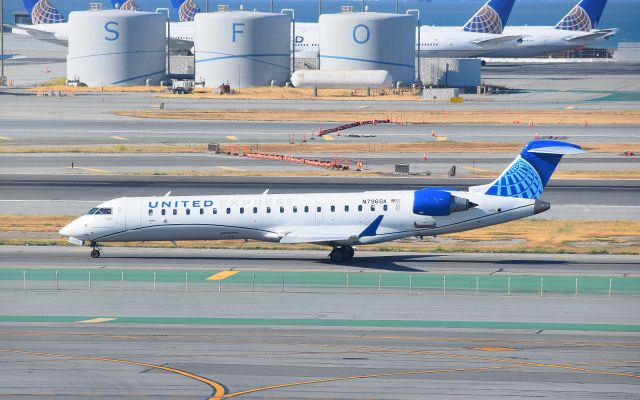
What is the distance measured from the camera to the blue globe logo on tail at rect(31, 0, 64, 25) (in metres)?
196

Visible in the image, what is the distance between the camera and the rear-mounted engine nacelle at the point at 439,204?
187 ft

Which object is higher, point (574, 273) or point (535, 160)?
point (535, 160)

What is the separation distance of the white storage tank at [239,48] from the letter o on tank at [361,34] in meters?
10.7

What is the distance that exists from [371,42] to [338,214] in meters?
102

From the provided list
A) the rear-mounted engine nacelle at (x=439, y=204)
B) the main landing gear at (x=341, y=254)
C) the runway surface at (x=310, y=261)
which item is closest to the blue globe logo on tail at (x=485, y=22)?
the runway surface at (x=310, y=261)

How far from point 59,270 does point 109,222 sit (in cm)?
382

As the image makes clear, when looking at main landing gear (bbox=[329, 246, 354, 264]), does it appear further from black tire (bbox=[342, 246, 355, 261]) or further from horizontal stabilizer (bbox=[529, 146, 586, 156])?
horizontal stabilizer (bbox=[529, 146, 586, 156])

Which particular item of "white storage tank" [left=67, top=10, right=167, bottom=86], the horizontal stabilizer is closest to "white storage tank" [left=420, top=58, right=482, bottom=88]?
"white storage tank" [left=67, top=10, right=167, bottom=86]

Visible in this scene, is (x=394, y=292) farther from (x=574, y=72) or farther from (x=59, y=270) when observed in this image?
(x=574, y=72)

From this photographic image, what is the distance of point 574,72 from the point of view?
19025 centimetres

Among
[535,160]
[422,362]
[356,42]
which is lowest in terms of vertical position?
[422,362]

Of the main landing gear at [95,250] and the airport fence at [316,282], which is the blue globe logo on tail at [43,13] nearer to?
the main landing gear at [95,250]

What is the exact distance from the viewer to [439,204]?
187 feet

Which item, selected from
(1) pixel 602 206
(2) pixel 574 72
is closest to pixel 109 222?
(1) pixel 602 206
